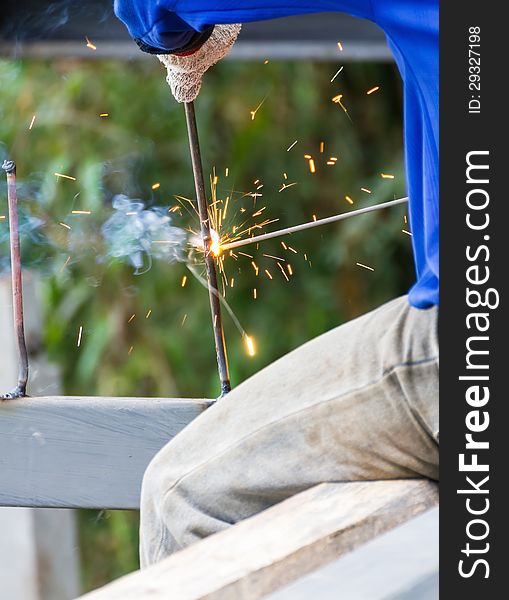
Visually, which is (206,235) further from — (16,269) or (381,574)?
(381,574)

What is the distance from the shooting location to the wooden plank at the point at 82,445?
1471 millimetres

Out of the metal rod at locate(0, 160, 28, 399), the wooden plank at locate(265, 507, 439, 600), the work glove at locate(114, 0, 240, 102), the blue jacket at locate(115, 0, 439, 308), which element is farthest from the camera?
the metal rod at locate(0, 160, 28, 399)

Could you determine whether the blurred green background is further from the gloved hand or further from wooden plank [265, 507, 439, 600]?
wooden plank [265, 507, 439, 600]

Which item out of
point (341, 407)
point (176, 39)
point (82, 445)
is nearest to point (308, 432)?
point (341, 407)

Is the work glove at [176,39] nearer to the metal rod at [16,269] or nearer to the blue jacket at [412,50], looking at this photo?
the blue jacket at [412,50]

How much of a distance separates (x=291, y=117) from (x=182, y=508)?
280 cm

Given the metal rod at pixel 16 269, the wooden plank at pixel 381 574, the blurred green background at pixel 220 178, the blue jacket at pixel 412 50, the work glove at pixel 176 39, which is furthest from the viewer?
the blurred green background at pixel 220 178

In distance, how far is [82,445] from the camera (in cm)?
150

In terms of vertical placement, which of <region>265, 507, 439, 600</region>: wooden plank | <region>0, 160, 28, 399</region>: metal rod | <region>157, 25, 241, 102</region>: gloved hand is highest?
<region>157, 25, 241, 102</region>: gloved hand

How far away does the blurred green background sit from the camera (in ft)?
12.4

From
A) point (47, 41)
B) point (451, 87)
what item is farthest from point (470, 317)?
point (47, 41)

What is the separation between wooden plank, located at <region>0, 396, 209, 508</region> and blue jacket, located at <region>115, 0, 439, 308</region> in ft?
1.26

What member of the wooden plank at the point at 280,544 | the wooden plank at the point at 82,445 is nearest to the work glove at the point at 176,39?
the wooden plank at the point at 82,445

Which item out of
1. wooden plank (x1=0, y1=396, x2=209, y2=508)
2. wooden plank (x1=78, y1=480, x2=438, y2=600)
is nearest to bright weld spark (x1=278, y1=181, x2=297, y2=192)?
wooden plank (x1=0, y1=396, x2=209, y2=508)
